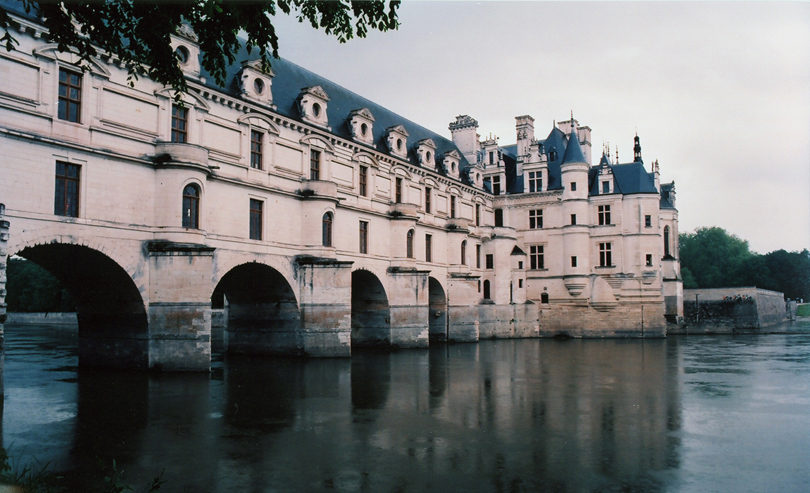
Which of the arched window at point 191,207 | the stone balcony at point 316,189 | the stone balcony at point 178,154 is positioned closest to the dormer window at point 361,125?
the stone balcony at point 316,189

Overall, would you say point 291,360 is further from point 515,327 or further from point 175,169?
point 515,327

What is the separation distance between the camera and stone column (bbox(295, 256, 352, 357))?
92.5 feet

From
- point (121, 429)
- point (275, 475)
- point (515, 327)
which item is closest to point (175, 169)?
point (121, 429)

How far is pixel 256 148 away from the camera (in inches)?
1103

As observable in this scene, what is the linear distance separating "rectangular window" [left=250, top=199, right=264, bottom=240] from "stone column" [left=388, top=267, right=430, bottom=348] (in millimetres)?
10035

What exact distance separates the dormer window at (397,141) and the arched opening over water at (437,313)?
348 inches

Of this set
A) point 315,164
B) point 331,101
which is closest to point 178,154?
point 315,164

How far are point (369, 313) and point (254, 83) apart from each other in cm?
1426

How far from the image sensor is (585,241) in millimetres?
49688

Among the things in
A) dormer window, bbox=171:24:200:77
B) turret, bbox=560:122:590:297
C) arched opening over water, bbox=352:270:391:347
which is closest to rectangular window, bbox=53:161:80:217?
dormer window, bbox=171:24:200:77

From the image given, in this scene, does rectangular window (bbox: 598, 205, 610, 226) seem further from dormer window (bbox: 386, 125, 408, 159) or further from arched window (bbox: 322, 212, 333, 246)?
arched window (bbox: 322, 212, 333, 246)

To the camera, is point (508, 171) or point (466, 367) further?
point (508, 171)

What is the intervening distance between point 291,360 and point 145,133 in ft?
36.8

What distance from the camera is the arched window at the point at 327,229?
30672 millimetres
